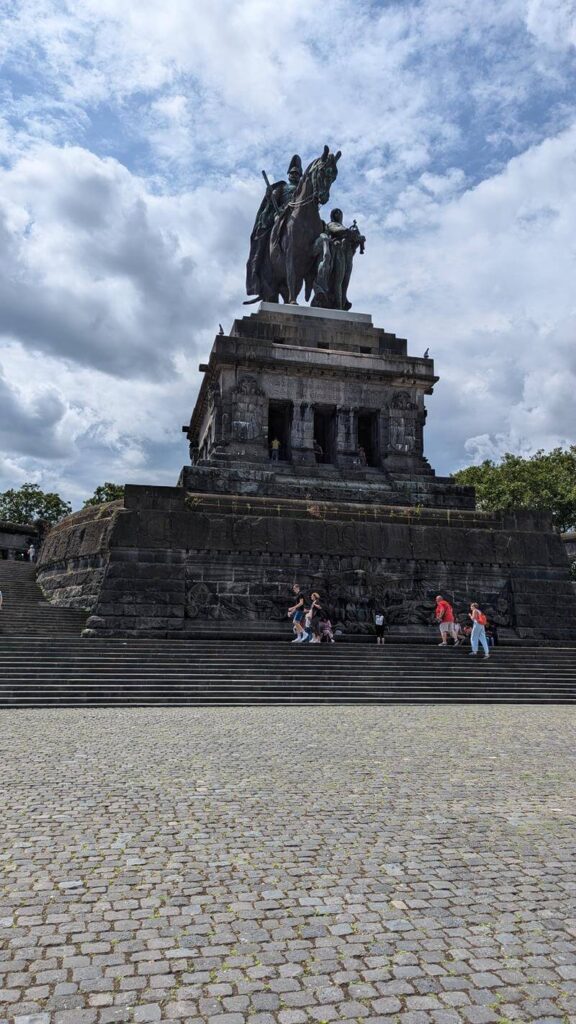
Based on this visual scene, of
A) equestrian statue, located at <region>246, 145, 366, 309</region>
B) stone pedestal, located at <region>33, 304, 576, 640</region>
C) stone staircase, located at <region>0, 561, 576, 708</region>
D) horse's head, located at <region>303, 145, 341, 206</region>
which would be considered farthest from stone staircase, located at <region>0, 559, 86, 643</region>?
horse's head, located at <region>303, 145, 341, 206</region>

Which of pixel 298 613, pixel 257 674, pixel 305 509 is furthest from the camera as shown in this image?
pixel 305 509

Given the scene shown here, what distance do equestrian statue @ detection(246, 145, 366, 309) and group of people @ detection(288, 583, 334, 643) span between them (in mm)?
15997

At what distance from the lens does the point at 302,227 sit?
98.3ft

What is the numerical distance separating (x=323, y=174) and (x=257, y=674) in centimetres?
2303

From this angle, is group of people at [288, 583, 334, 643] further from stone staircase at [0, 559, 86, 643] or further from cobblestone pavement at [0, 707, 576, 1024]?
cobblestone pavement at [0, 707, 576, 1024]

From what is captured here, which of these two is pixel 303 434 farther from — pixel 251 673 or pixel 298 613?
pixel 251 673

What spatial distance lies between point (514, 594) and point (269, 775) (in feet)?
47.6

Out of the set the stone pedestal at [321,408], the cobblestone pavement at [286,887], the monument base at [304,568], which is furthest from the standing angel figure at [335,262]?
the cobblestone pavement at [286,887]

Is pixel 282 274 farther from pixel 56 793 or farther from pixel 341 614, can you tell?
pixel 56 793

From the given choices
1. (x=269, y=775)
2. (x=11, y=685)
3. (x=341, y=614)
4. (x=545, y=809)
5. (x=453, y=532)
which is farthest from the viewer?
(x=453, y=532)

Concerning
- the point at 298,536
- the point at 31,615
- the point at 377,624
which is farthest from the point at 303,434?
the point at 31,615

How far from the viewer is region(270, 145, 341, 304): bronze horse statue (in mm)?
29603

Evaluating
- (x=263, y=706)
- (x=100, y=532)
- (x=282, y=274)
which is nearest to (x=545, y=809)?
(x=263, y=706)

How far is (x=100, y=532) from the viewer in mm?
21656
